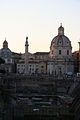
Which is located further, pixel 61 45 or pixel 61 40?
pixel 61 45

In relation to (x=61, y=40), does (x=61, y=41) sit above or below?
below

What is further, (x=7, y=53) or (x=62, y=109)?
(x=7, y=53)

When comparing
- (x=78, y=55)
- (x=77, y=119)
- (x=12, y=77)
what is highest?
(x=78, y=55)

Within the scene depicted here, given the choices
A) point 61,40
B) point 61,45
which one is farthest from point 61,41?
point 61,45

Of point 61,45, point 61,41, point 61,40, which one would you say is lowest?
point 61,45

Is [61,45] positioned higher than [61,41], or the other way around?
[61,41]

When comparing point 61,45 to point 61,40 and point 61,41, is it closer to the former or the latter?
point 61,41

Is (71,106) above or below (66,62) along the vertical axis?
below

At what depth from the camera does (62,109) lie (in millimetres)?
38625

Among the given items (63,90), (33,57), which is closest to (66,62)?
(33,57)

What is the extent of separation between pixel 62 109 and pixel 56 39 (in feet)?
176

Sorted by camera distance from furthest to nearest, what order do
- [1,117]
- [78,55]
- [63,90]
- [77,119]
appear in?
[78,55]
[63,90]
[77,119]
[1,117]

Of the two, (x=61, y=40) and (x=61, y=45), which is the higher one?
(x=61, y=40)

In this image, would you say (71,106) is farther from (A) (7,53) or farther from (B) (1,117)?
(A) (7,53)
